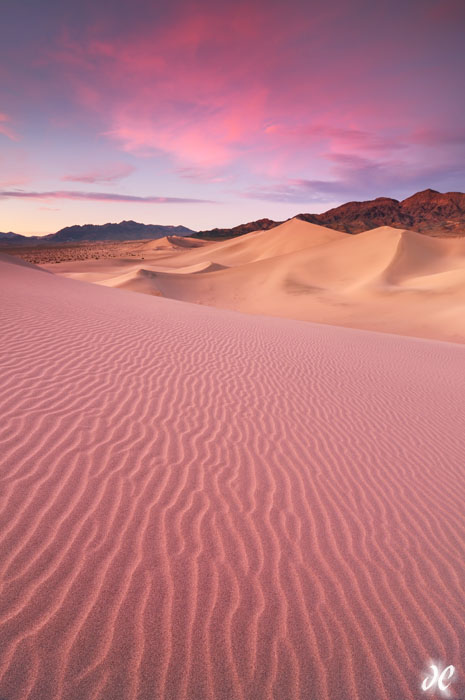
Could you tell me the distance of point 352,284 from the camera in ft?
109

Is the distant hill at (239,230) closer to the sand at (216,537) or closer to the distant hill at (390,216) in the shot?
the distant hill at (390,216)

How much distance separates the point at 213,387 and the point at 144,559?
367 centimetres

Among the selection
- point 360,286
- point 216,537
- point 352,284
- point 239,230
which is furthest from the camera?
point 239,230

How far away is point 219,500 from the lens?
338cm

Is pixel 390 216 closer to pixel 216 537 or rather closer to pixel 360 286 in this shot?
pixel 360 286

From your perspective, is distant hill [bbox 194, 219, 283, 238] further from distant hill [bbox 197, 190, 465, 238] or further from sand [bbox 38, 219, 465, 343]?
sand [bbox 38, 219, 465, 343]

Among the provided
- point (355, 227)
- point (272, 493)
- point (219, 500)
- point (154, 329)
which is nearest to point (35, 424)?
point (219, 500)

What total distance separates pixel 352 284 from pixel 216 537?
3263cm

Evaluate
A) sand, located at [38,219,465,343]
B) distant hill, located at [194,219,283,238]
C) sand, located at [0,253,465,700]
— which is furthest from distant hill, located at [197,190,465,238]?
sand, located at [0,253,465,700]

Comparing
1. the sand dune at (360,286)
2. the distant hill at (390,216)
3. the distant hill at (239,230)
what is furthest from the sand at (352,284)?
the distant hill at (390,216)

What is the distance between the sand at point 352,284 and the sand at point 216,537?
619 inches

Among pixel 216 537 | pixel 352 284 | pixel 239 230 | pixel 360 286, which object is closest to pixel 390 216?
pixel 239 230

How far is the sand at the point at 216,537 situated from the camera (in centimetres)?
209

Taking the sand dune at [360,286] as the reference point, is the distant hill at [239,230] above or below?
above
